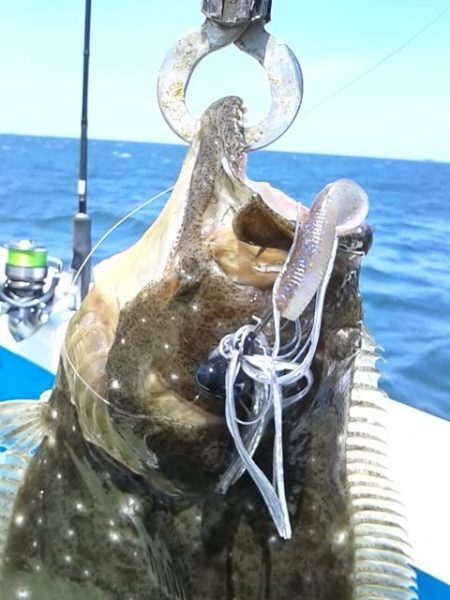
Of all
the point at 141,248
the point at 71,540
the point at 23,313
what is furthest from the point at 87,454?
the point at 23,313

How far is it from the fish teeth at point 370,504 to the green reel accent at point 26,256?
11.5 feet

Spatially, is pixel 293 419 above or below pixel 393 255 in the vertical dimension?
above

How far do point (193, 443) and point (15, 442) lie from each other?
0.49 m

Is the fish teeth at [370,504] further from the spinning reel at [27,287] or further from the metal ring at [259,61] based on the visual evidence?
the spinning reel at [27,287]

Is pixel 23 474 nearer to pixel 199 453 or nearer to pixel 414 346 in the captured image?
pixel 199 453

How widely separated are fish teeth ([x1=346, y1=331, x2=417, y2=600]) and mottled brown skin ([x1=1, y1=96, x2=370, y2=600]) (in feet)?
0.18

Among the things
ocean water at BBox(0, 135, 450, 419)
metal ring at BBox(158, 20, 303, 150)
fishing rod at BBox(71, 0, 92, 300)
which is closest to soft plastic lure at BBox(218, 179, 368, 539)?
metal ring at BBox(158, 20, 303, 150)

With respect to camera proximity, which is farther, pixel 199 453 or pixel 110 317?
pixel 110 317

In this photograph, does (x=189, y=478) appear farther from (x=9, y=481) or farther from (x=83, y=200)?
(x=83, y=200)

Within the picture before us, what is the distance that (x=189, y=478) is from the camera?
1.59m

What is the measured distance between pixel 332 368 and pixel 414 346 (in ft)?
29.9

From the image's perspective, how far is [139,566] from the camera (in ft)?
5.65

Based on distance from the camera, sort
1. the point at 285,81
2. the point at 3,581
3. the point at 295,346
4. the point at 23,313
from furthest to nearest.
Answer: the point at 23,313 → the point at 3,581 → the point at 285,81 → the point at 295,346

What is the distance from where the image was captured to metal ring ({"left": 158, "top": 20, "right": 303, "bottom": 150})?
168cm
